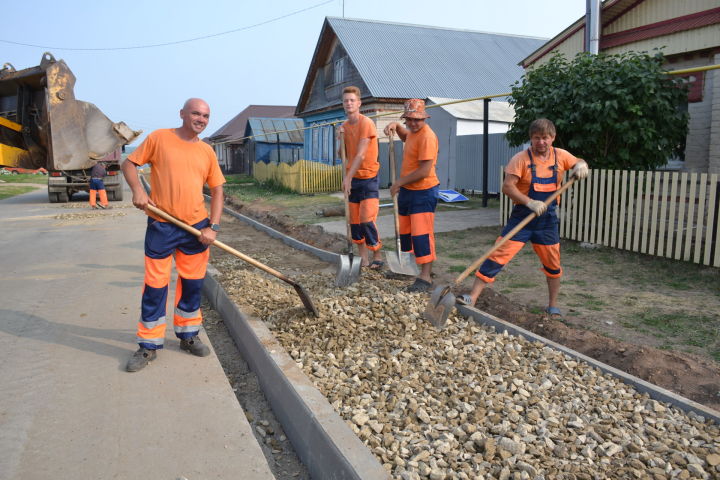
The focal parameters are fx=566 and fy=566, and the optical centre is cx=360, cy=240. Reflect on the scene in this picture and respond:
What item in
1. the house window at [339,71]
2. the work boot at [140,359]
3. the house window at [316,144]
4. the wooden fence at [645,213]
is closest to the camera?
the work boot at [140,359]

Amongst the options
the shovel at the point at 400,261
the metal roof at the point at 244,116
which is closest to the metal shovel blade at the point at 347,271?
the shovel at the point at 400,261

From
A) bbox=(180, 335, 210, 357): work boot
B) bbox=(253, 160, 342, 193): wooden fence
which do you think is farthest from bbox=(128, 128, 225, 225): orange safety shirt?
bbox=(253, 160, 342, 193): wooden fence

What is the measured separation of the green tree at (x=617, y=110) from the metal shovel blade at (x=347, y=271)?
4.32m

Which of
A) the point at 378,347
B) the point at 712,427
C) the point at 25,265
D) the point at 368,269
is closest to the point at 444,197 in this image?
the point at 368,269

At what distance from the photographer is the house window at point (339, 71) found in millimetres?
25509

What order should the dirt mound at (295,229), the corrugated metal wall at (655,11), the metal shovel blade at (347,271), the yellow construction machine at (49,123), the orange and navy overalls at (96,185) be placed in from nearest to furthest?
the metal shovel blade at (347,271) < the yellow construction machine at (49,123) < the dirt mound at (295,229) < the corrugated metal wall at (655,11) < the orange and navy overalls at (96,185)

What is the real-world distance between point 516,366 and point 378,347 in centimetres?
101

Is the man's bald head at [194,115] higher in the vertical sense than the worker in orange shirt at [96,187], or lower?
higher

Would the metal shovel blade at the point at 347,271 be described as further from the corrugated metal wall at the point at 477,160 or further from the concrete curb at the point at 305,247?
the corrugated metal wall at the point at 477,160

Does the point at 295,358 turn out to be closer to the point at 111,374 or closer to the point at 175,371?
the point at 175,371

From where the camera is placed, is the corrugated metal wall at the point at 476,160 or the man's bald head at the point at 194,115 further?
the corrugated metal wall at the point at 476,160

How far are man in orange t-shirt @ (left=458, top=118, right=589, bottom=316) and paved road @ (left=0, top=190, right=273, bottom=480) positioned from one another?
240 centimetres

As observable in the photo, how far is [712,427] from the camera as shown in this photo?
2.89 m

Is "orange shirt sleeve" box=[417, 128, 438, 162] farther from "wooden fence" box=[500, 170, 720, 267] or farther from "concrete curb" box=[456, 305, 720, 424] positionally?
"wooden fence" box=[500, 170, 720, 267]
